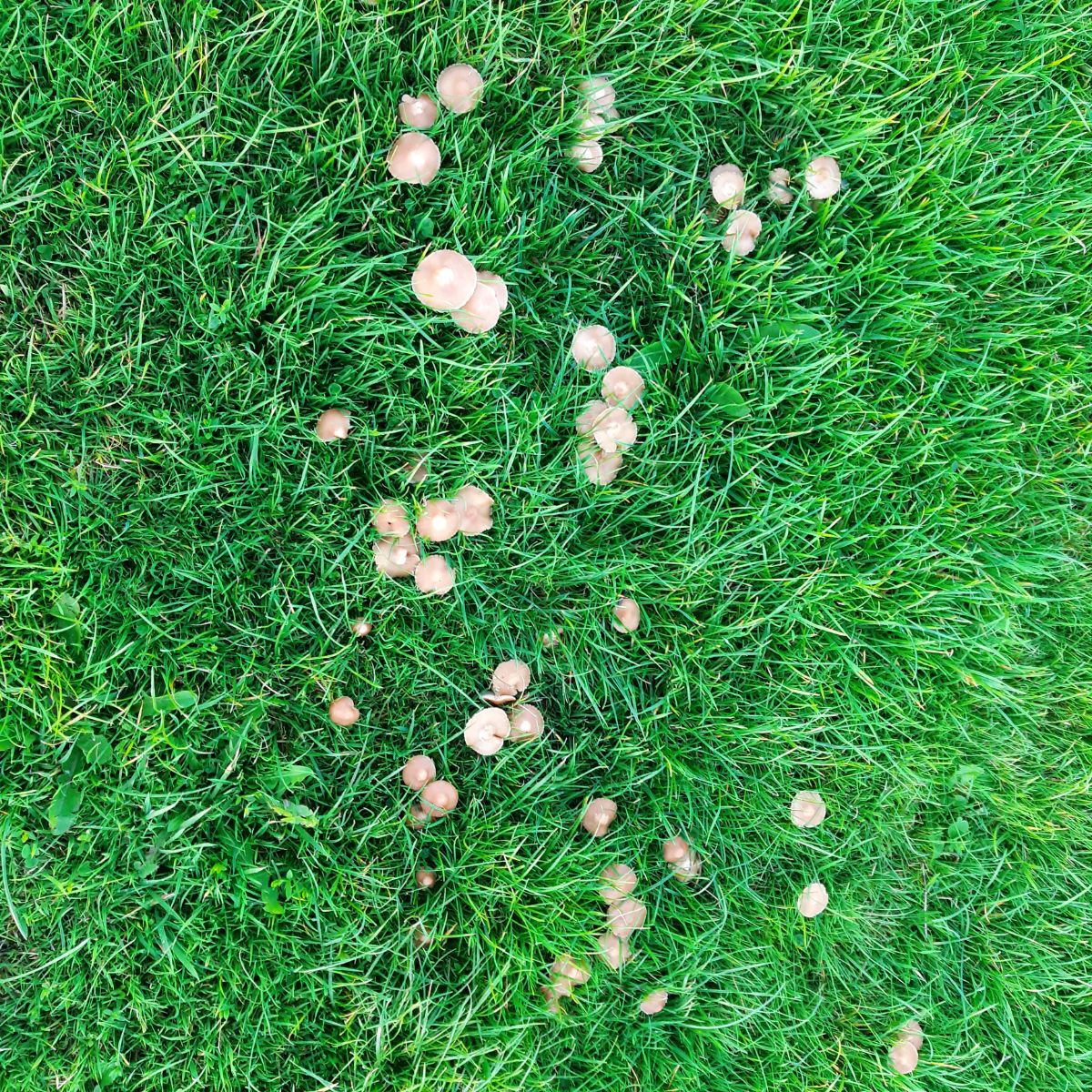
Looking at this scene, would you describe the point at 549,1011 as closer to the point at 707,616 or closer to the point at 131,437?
the point at 707,616

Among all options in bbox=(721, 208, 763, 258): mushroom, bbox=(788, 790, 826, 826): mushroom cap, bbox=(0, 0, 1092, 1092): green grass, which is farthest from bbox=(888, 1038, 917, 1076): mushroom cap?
bbox=(721, 208, 763, 258): mushroom

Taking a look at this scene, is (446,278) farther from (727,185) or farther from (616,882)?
(616,882)

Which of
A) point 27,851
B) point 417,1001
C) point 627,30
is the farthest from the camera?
point 627,30

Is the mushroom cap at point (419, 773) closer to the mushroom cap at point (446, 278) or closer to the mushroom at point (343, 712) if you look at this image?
the mushroom at point (343, 712)

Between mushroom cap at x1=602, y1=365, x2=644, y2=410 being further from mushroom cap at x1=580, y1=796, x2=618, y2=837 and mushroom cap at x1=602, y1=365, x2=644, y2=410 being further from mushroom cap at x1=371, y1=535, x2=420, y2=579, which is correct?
mushroom cap at x1=580, y1=796, x2=618, y2=837

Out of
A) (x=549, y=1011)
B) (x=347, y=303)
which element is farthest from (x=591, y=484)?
(x=549, y=1011)

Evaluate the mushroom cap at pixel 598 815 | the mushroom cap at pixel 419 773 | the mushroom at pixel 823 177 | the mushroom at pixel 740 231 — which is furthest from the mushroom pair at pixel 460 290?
the mushroom cap at pixel 598 815

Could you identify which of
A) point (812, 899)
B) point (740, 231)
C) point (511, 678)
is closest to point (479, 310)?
point (740, 231)
